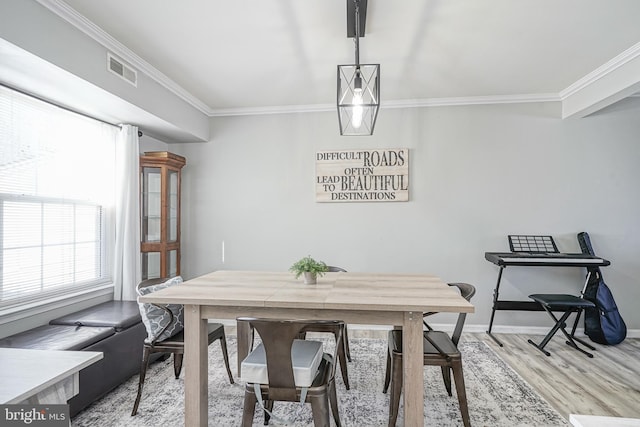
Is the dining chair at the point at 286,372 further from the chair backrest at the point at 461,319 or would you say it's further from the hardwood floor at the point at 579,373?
the hardwood floor at the point at 579,373

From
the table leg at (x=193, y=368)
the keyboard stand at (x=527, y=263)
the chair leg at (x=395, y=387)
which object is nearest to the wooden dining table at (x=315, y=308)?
the table leg at (x=193, y=368)

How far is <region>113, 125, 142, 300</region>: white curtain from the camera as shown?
3334 millimetres

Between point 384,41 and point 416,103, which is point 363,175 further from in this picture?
point 384,41

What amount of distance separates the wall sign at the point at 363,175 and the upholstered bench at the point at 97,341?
2.35 metres

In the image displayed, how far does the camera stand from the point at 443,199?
12.8 feet

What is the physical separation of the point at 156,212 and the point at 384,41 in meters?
2.96

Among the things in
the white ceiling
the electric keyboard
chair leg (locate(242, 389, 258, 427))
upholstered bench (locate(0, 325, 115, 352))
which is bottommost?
chair leg (locate(242, 389, 258, 427))

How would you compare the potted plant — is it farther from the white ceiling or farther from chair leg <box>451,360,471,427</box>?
the white ceiling

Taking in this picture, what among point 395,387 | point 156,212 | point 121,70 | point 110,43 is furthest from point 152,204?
point 395,387

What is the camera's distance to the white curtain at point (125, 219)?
131 inches

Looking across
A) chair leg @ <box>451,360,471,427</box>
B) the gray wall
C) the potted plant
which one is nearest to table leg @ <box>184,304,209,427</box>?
the potted plant

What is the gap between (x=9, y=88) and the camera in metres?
2.42

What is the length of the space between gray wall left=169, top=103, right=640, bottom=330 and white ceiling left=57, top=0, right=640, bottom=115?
0.53 meters

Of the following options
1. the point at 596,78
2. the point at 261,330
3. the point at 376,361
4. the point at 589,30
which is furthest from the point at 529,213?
the point at 261,330
